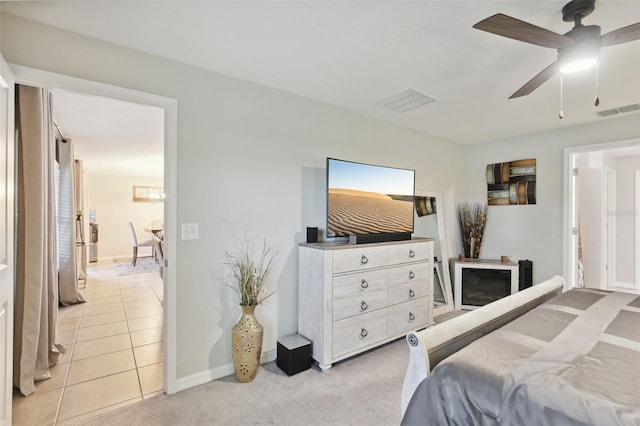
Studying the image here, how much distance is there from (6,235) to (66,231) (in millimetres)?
3280

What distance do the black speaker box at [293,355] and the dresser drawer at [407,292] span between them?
0.90m

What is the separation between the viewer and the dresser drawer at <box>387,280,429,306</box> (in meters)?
2.88

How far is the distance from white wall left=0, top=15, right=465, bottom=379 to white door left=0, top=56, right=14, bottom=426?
308 millimetres

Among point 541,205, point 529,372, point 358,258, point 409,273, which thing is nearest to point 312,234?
point 358,258

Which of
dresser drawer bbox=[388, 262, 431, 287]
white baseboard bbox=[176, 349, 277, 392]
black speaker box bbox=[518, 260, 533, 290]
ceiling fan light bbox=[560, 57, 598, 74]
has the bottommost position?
white baseboard bbox=[176, 349, 277, 392]

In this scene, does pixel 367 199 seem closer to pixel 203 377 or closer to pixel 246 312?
pixel 246 312

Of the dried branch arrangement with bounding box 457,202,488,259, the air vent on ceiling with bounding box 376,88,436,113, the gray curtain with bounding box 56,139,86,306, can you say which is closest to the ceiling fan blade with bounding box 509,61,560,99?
the air vent on ceiling with bounding box 376,88,436,113

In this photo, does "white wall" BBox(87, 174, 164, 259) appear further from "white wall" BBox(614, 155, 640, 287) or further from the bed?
"white wall" BBox(614, 155, 640, 287)

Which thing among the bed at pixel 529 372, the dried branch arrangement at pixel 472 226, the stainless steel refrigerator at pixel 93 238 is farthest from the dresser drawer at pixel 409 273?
the stainless steel refrigerator at pixel 93 238

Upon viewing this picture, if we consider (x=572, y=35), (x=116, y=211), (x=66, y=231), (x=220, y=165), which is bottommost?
(x=66, y=231)

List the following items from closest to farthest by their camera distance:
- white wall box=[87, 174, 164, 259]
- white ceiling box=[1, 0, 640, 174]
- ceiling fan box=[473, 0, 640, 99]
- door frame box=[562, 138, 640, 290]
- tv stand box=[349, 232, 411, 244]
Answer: ceiling fan box=[473, 0, 640, 99]
white ceiling box=[1, 0, 640, 174]
tv stand box=[349, 232, 411, 244]
door frame box=[562, 138, 640, 290]
white wall box=[87, 174, 164, 259]

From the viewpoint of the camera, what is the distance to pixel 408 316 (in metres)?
3.03

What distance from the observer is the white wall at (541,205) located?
139 inches

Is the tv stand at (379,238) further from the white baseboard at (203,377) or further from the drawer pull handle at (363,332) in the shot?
the white baseboard at (203,377)
